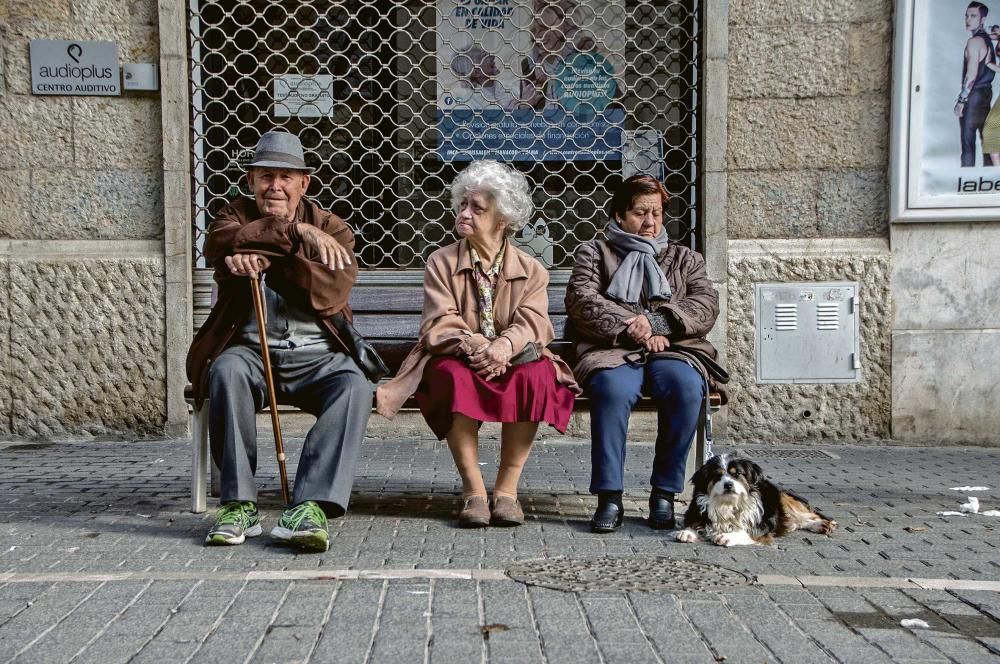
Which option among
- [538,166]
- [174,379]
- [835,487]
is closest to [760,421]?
[835,487]

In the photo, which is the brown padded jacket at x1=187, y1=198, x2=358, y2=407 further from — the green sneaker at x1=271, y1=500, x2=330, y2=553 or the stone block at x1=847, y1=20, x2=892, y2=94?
the stone block at x1=847, y1=20, x2=892, y2=94

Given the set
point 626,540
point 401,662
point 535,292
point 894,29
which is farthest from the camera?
point 894,29

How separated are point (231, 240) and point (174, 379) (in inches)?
119

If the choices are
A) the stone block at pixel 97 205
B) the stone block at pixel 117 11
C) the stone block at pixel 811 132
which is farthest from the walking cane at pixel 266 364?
the stone block at pixel 811 132

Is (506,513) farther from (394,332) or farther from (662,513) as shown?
(394,332)

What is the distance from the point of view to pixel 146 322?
772 centimetres

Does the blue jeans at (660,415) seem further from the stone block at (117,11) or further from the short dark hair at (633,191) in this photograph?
the stone block at (117,11)

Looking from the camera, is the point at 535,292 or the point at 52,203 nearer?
the point at 535,292

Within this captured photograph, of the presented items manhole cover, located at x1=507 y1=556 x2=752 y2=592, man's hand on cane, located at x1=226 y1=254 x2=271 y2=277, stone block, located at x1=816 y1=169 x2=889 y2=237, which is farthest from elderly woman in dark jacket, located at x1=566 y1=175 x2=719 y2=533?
stone block, located at x1=816 y1=169 x2=889 y2=237

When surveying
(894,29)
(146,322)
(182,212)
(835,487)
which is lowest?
(835,487)

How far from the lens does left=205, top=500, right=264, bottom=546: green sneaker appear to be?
4492mm

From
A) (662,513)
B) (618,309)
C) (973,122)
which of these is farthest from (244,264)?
(973,122)

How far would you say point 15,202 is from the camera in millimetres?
7727

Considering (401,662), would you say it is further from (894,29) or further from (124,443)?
(894,29)
